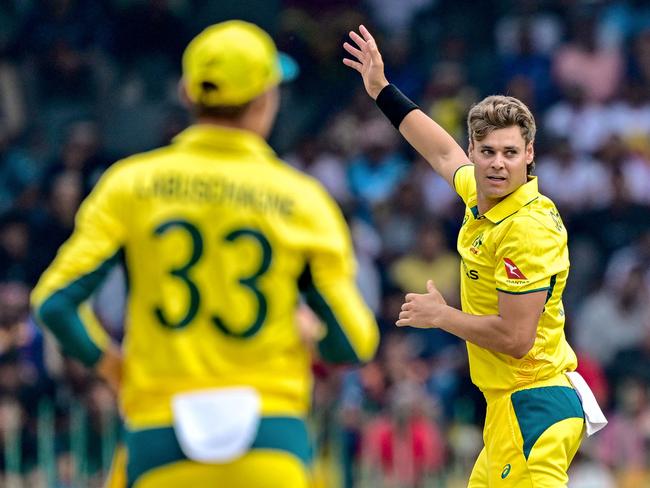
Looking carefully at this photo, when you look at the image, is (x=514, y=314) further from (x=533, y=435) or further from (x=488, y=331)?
(x=533, y=435)

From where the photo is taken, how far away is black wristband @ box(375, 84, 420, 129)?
A: 23.7ft

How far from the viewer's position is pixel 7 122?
50.5 ft

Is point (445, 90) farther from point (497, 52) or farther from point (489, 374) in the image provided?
point (489, 374)

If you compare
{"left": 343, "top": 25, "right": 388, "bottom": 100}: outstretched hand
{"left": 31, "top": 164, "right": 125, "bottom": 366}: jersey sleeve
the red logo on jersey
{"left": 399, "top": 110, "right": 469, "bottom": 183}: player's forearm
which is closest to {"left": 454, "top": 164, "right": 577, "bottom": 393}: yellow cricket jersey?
the red logo on jersey

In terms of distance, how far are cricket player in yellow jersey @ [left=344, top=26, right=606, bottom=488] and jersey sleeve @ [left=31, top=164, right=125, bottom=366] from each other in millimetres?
1736

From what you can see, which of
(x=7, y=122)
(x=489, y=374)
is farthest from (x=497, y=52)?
(x=489, y=374)

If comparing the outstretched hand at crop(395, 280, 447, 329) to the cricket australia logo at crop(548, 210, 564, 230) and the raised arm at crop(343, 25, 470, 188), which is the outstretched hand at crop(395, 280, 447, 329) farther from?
the raised arm at crop(343, 25, 470, 188)

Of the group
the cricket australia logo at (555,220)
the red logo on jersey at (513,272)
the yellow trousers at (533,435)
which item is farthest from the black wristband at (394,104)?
the yellow trousers at (533,435)

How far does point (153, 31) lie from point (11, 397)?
526 cm

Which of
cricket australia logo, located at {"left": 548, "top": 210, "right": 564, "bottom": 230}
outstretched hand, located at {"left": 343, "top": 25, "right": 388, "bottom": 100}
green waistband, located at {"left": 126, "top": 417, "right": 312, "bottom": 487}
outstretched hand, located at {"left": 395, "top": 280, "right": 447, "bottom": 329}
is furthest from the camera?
outstretched hand, located at {"left": 343, "top": 25, "right": 388, "bottom": 100}

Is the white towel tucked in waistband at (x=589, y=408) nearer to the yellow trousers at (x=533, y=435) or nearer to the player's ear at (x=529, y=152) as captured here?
the yellow trousers at (x=533, y=435)

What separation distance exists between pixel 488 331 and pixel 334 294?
1623 millimetres

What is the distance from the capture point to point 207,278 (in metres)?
4.57

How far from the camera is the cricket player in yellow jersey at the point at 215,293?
179 inches
